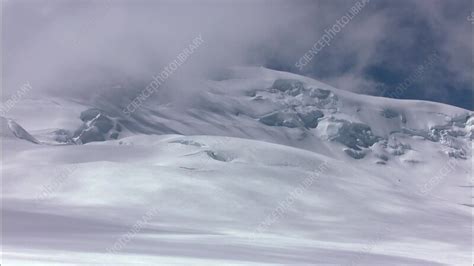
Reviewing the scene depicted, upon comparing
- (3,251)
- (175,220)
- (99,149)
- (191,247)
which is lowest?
(3,251)

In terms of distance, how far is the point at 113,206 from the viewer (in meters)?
48.8

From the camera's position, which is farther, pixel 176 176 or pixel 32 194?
pixel 176 176

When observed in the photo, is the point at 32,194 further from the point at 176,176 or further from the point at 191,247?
the point at 191,247

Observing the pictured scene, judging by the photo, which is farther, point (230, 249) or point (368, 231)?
point (368, 231)

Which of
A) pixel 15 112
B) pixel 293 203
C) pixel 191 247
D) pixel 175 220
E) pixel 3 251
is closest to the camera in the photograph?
pixel 3 251

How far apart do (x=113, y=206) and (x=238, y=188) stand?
16.4m

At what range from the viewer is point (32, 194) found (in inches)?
1967

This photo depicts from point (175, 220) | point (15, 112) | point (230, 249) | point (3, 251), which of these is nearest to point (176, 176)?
point (175, 220)

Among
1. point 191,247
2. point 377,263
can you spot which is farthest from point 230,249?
point 377,263

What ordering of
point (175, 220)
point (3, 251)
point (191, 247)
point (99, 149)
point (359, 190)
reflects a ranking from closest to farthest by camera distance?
point (3, 251) → point (191, 247) → point (175, 220) → point (359, 190) → point (99, 149)

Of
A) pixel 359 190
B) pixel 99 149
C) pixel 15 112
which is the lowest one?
pixel 359 190

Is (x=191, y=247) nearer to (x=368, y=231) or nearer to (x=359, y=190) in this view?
(x=368, y=231)

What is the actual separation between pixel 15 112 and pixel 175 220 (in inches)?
5199

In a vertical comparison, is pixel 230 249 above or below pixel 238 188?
below
